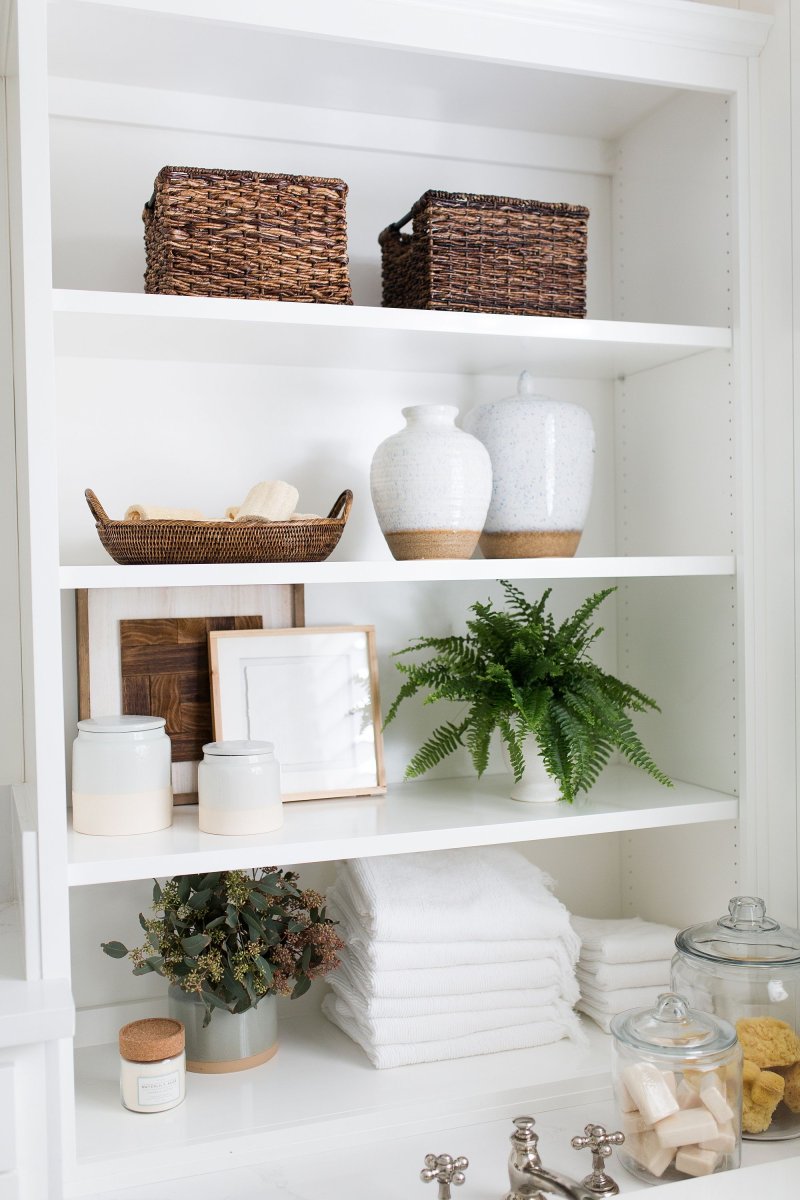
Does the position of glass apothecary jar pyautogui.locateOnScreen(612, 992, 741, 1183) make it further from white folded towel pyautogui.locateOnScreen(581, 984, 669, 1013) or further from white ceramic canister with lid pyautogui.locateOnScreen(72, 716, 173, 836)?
white ceramic canister with lid pyautogui.locateOnScreen(72, 716, 173, 836)

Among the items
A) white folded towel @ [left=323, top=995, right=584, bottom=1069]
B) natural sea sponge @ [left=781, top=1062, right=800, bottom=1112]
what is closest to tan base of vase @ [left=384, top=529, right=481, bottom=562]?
white folded towel @ [left=323, top=995, right=584, bottom=1069]

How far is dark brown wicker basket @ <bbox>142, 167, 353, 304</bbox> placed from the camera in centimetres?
142

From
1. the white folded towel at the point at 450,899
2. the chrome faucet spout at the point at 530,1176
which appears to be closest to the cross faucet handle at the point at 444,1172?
the chrome faucet spout at the point at 530,1176

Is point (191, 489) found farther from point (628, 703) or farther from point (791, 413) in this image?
point (791, 413)

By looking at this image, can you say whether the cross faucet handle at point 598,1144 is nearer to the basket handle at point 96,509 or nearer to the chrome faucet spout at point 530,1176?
the chrome faucet spout at point 530,1176

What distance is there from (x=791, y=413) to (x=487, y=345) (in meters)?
0.45

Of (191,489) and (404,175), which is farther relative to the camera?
(404,175)

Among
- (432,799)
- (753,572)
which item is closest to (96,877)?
(432,799)

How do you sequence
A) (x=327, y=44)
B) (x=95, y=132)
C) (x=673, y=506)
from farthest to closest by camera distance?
1. (x=673, y=506)
2. (x=95, y=132)
3. (x=327, y=44)

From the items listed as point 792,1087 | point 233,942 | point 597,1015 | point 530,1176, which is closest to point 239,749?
point 233,942

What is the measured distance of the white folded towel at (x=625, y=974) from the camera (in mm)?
1711

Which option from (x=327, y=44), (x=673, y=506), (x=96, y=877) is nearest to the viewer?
(x=96, y=877)

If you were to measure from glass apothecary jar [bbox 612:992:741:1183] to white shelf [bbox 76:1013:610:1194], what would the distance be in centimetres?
20

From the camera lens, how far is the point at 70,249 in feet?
5.50
